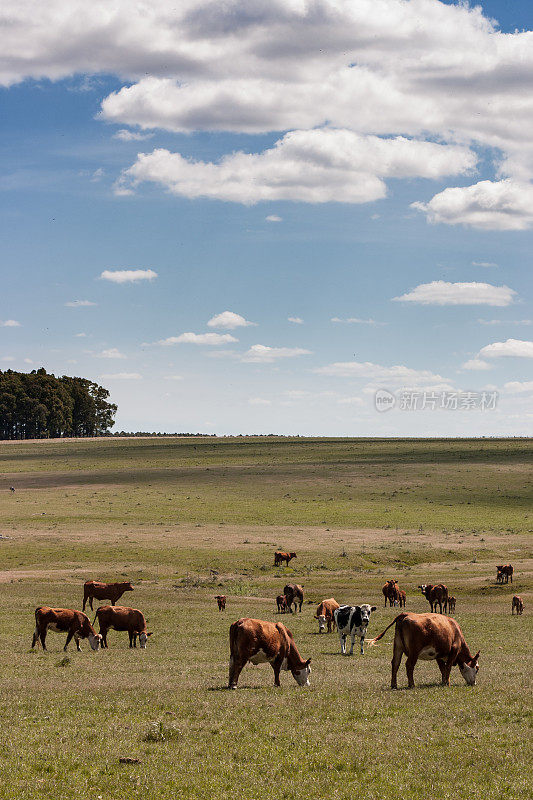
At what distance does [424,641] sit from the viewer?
19.3m

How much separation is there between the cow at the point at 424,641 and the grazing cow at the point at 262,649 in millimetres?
2319

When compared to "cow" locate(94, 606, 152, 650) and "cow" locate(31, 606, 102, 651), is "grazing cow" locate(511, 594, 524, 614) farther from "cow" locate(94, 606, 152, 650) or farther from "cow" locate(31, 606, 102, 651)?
"cow" locate(31, 606, 102, 651)

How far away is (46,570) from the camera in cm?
5528

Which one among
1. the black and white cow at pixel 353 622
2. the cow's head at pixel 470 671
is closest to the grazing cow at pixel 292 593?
the black and white cow at pixel 353 622

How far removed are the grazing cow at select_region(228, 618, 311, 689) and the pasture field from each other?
1.97 ft

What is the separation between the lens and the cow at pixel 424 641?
19250 millimetres

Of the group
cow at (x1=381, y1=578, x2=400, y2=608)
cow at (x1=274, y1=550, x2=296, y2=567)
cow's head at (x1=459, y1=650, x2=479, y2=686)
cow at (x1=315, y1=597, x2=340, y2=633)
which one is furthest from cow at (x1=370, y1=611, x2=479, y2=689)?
cow at (x1=274, y1=550, x2=296, y2=567)

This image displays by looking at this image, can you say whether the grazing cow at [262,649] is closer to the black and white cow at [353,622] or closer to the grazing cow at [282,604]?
the black and white cow at [353,622]

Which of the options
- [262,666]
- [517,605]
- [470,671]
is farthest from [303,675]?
[517,605]

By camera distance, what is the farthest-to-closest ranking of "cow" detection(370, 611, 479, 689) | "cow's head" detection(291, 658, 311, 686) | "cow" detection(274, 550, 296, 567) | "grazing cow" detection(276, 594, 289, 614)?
"cow" detection(274, 550, 296, 567) < "grazing cow" detection(276, 594, 289, 614) < "cow's head" detection(291, 658, 311, 686) < "cow" detection(370, 611, 479, 689)

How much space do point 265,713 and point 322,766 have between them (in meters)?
3.09

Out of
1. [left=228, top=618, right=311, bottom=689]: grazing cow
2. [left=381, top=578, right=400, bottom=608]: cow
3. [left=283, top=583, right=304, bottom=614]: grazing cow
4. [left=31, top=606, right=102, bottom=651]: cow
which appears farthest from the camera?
[left=381, top=578, right=400, bottom=608]: cow

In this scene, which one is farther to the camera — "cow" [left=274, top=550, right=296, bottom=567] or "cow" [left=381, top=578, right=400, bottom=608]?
"cow" [left=274, top=550, right=296, bottom=567]

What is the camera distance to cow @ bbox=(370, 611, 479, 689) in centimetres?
1925
